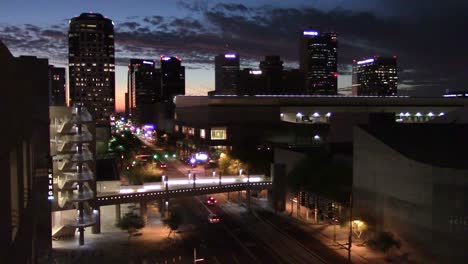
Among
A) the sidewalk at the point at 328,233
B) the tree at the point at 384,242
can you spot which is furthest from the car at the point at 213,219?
the tree at the point at 384,242

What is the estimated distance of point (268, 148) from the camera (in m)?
110

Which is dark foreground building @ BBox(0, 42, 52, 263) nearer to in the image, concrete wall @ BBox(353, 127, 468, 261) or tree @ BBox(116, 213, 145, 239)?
tree @ BBox(116, 213, 145, 239)

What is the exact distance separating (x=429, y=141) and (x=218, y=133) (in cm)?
7298

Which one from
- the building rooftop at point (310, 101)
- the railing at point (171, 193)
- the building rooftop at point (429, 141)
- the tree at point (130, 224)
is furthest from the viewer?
the building rooftop at point (310, 101)

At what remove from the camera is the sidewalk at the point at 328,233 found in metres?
44.7

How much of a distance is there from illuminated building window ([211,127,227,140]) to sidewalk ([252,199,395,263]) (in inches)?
2002

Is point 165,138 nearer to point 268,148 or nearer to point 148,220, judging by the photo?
point 268,148

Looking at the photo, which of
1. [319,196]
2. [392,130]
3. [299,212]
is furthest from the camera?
[299,212]

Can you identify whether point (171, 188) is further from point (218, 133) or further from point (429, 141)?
point (218, 133)

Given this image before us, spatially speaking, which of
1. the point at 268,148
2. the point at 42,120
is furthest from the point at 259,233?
the point at 268,148

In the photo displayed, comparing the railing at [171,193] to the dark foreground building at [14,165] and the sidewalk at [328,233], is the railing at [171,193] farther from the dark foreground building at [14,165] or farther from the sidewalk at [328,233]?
the dark foreground building at [14,165]

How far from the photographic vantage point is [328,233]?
53.1m

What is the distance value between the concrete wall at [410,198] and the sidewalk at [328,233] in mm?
3003

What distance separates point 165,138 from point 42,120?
128 meters
